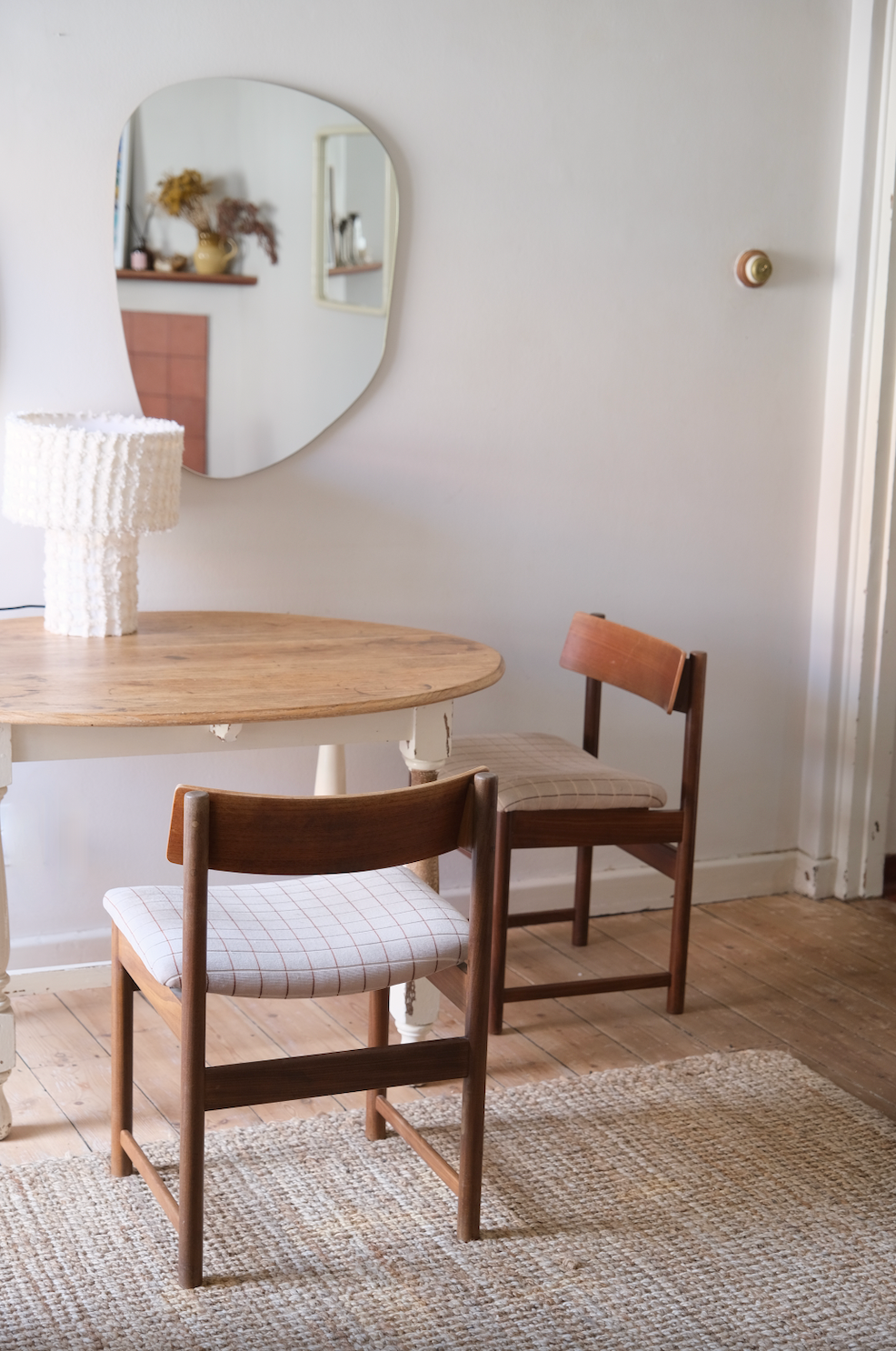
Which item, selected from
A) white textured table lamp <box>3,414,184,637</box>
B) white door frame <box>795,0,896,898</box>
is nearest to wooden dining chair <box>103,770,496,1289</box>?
white textured table lamp <box>3,414,184,637</box>

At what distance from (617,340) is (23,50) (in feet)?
4.11

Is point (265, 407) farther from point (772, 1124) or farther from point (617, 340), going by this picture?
point (772, 1124)

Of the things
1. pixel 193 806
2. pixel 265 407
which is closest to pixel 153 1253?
pixel 193 806

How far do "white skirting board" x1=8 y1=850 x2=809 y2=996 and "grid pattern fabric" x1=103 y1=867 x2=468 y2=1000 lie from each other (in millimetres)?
830

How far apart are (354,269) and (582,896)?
52.2 inches

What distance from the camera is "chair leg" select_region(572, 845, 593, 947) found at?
276cm

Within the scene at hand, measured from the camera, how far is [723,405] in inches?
115

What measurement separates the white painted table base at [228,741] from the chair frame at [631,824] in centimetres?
29

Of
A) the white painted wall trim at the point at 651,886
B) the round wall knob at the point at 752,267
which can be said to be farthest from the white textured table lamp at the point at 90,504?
the round wall knob at the point at 752,267

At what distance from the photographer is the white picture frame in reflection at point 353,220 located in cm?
248

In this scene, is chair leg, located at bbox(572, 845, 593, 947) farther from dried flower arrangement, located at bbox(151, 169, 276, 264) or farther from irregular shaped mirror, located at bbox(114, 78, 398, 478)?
dried flower arrangement, located at bbox(151, 169, 276, 264)

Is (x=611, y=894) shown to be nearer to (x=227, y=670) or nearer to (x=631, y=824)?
(x=631, y=824)

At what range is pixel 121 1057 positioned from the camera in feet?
5.99

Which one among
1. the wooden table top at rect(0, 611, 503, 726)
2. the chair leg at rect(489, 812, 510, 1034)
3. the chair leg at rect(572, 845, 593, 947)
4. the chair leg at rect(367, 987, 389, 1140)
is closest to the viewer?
the wooden table top at rect(0, 611, 503, 726)
